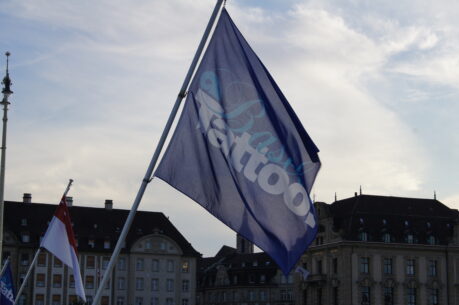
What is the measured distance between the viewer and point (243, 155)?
15.5 meters

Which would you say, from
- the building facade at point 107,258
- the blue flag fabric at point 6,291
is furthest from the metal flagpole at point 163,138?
the building facade at point 107,258

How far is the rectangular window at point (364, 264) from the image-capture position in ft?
385

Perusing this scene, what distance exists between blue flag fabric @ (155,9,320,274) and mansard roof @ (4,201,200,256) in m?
102

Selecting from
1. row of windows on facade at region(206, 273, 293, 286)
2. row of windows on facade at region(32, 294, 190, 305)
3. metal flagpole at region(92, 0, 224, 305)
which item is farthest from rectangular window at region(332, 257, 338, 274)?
metal flagpole at region(92, 0, 224, 305)

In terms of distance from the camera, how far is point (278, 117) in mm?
15750

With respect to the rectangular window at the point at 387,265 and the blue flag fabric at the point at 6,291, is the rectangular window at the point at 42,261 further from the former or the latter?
the blue flag fabric at the point at 6,291

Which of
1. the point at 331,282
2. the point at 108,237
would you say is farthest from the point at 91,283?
the point at 331,282

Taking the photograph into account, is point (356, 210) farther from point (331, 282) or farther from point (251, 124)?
point (251, 124)

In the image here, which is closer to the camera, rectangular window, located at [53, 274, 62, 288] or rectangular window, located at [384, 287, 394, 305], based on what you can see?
rectangular window, located at [53, 274, 62, 288]

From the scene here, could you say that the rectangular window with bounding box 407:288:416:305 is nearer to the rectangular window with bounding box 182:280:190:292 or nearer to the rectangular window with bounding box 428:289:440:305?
the rectangular window with bounding box 428:289:440:305

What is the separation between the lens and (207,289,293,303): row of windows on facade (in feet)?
458

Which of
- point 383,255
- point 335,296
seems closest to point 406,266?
point 383,255

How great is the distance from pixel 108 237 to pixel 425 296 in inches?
1693

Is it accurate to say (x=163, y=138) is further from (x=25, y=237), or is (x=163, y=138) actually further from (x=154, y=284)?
(x=154, y=284)
